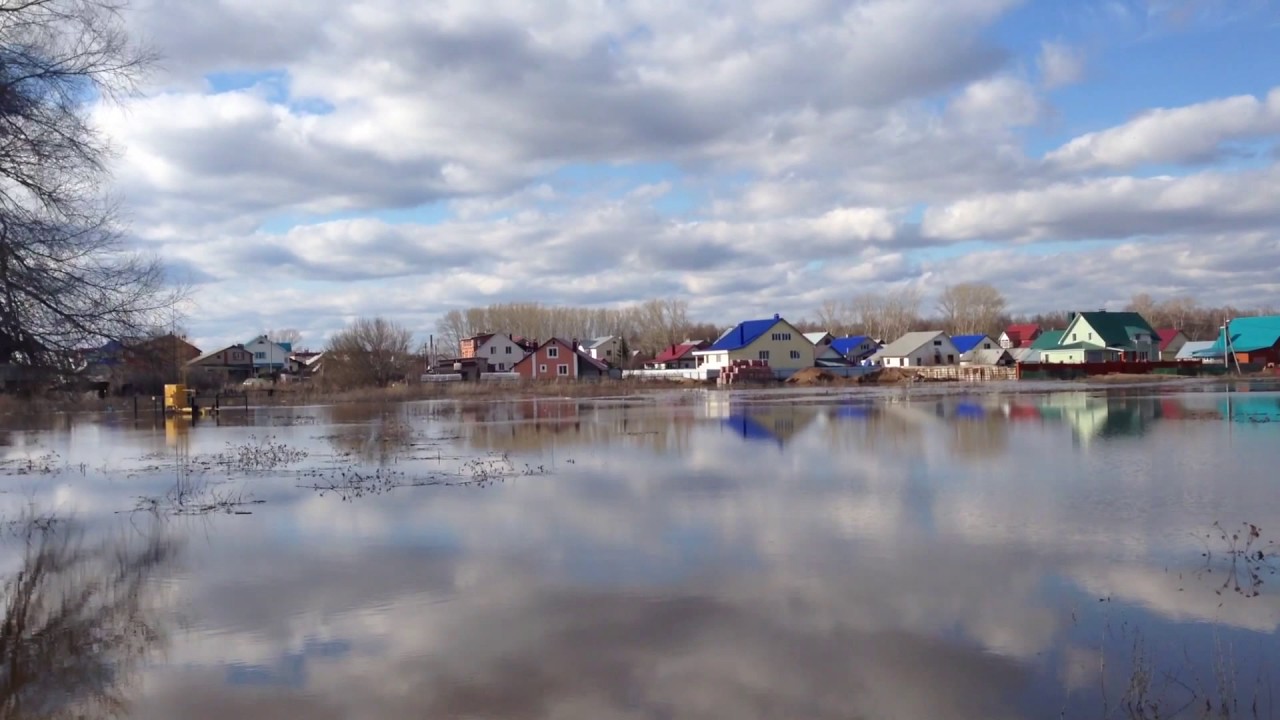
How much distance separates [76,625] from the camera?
8758mm

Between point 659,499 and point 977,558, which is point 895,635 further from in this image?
point 659,499

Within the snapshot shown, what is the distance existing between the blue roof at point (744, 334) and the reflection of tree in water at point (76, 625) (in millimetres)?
74102

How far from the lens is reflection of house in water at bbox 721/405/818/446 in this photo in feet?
83.9

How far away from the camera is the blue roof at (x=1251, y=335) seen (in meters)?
78.9

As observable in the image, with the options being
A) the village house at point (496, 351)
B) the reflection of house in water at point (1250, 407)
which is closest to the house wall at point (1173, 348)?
the reflection of house in water at point (1250, 407)

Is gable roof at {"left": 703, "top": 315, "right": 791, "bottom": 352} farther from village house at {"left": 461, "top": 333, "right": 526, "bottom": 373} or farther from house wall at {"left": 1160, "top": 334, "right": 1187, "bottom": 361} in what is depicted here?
house wall at {"left": 1160, "top": 334, "right": 1187, "bottom": 361}

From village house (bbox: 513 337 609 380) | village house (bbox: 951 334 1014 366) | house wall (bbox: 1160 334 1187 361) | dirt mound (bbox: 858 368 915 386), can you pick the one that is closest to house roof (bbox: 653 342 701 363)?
village house (bbox: 513 337 609 380)

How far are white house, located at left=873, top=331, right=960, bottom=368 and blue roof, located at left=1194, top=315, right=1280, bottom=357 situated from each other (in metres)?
21.6

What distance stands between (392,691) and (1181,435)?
2066 centimetres

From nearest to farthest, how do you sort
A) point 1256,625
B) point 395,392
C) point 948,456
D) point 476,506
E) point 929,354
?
point 1256,625
point 476,506
point 948,456
point 395,392
point 929,354

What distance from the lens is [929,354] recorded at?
302 feet

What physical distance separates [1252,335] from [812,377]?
3776 centimetres

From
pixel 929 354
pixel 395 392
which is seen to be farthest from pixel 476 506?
pixel 929 354

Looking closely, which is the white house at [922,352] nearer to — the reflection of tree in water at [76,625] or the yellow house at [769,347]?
the yellow house at [769,347]
